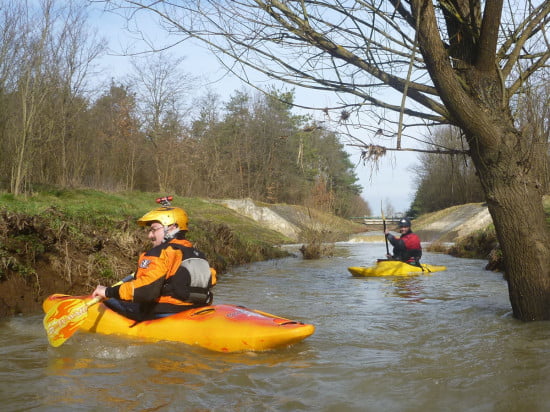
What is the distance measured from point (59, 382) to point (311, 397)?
76.2 inches

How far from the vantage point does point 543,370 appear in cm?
390

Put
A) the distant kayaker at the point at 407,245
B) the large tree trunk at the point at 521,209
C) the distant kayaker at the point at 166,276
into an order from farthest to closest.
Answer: the distant kayaker at the point at 407,245 → the large tree trunk at the point at 521,209 → the distant kayaker at the point at 166,276

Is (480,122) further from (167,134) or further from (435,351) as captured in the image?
(167,134)

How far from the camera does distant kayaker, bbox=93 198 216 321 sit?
4699 mm

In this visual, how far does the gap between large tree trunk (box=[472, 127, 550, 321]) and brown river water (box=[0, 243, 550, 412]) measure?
0.40 metres

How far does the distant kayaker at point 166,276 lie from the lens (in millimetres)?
4699

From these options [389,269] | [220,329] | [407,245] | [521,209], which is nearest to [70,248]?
[220,329]

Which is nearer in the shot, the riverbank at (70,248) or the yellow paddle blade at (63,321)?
the yellow paddle blade at (63,321)

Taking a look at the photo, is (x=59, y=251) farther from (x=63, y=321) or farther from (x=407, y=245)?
(x=407, y=245)

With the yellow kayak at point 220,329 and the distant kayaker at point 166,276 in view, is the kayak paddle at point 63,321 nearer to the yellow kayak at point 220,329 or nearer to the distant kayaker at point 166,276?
the yellow kayak at point 220,329

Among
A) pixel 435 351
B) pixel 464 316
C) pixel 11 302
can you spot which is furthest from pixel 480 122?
pixel 11 302

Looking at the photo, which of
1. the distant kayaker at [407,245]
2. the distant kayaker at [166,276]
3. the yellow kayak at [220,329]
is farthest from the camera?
the distant kayaker at [407,245]

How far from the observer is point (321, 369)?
4207 millimetres

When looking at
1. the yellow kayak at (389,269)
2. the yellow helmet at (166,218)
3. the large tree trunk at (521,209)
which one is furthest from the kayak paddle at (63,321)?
the yellow kayak at (389,269)
